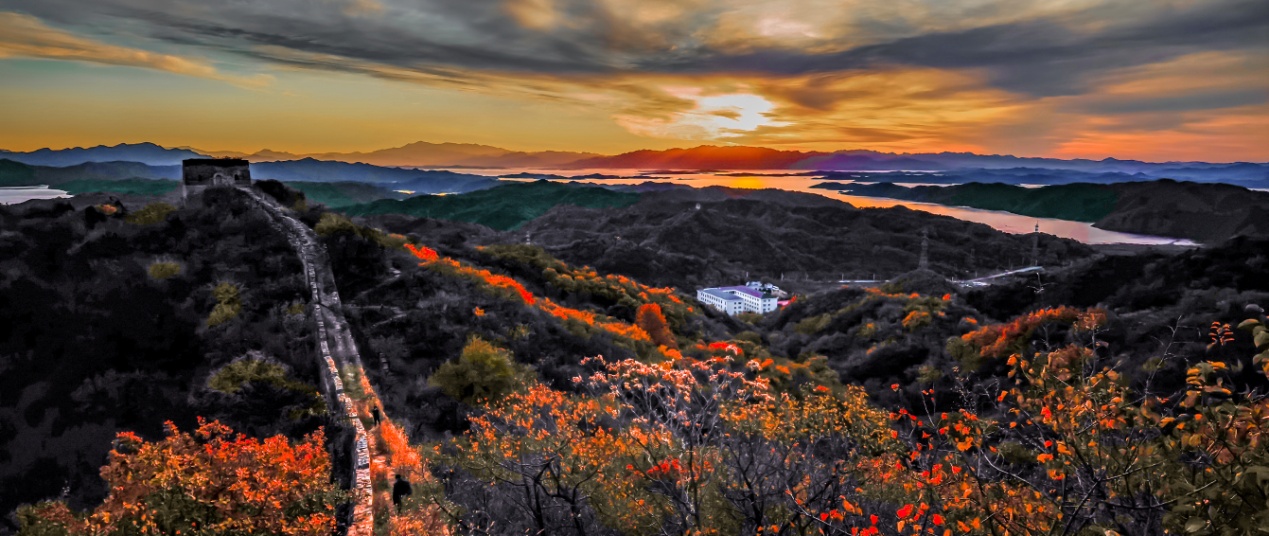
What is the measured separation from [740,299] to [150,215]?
291 ft

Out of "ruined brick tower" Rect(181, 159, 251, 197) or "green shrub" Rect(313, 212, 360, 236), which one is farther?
"ruined brick tower" Rect(181, 159, 251, 197)

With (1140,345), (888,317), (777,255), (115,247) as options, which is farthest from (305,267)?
(777,255)

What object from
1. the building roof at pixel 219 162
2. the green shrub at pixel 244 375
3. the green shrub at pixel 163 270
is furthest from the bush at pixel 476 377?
the building roof at pixel 219 162

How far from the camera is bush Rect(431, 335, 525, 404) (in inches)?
646

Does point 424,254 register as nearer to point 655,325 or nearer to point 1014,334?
point 655,325

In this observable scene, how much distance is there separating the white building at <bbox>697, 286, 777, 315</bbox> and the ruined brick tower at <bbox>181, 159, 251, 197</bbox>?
235 ft

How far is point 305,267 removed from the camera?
2192cm

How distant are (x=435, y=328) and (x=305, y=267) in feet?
18.1

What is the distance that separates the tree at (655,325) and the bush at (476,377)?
16.5 meters

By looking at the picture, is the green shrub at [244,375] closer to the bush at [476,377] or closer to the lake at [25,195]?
the bush at [476,377]

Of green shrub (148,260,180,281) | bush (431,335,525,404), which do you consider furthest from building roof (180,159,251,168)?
→ bush (431,335,525,404)

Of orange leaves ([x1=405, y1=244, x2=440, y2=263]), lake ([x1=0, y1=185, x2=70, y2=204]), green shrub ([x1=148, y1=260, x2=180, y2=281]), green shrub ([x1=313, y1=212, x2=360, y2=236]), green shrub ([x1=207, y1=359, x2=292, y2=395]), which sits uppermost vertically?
lake ([x1=0, y1=185, x2=70, y2=204])

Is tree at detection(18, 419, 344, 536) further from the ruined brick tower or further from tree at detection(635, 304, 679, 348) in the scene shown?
the ruined brick tower

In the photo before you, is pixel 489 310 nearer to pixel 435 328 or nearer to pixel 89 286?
pixel 435 328
